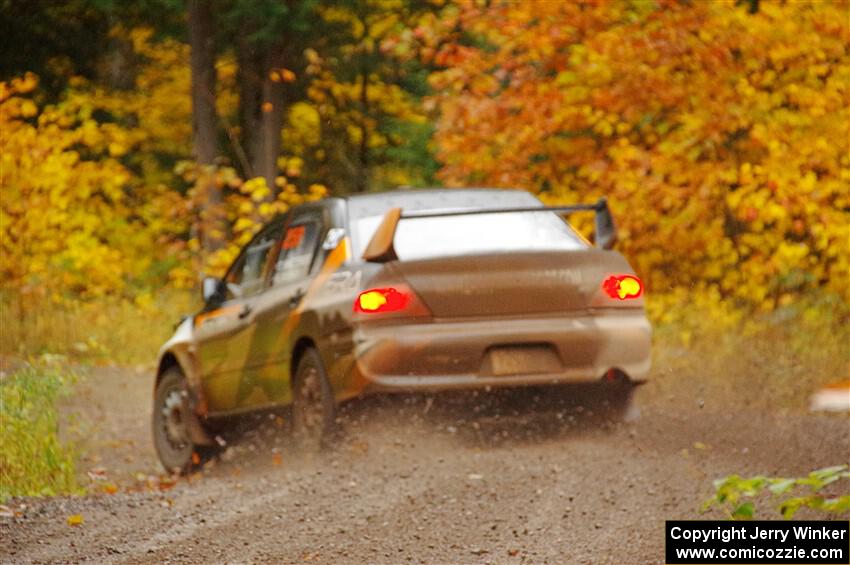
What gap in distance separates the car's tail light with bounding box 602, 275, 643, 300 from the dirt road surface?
2.60 ft

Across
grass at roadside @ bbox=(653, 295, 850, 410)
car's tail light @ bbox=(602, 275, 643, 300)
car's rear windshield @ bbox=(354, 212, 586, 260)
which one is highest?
car's rear windshield @ bbox=(354, 212, 586, 260)

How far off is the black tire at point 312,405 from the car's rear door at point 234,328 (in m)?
0.85

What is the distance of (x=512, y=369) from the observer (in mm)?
8438

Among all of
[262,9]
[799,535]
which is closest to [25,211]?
[262,9]

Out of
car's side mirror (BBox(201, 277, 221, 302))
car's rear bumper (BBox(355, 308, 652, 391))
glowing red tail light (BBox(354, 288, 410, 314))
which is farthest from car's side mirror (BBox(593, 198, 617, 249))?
car's side mirror (BBox(201, 277, 221, 302))

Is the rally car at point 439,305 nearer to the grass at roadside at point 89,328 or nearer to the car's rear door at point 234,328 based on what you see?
the car's rear door at point 234,328

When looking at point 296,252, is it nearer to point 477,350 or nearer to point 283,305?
point 283,305

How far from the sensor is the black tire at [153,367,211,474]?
10719 millimetres

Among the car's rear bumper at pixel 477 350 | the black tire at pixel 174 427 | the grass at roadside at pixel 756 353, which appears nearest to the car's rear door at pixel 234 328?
the black tire at pixel 174 427

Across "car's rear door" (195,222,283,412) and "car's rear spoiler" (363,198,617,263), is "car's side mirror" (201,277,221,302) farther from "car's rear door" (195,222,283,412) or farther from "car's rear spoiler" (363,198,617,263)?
"car's rear spoiler" (363,198,617,263)

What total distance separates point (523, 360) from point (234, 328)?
250cm

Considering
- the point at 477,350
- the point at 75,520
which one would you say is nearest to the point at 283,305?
the point at 477,350

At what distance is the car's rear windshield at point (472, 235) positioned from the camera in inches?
343

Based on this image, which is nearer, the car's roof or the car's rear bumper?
the car's rear bumper
